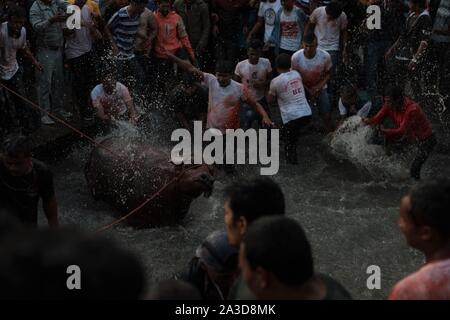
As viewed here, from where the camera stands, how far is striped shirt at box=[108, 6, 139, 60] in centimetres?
916

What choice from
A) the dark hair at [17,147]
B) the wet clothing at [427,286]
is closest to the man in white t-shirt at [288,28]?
the dark hair at [17,147]

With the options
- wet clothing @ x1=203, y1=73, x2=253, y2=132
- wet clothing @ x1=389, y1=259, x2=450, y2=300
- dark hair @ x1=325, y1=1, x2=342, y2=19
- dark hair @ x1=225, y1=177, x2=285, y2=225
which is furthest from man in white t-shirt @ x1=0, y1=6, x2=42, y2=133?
wet clothing @ x1=389, y1=259, x2=450, y2=300

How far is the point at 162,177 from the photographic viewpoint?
22.3ft

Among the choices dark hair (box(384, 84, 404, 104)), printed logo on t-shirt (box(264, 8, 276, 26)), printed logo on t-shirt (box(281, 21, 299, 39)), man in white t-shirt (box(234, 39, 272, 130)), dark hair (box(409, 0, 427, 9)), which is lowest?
dark hair (box(384, 84, 404, 104))

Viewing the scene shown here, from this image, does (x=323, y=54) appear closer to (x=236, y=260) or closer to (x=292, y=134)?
(x=292, y=134)

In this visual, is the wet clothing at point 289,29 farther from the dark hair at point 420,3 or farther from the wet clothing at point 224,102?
the wet clothing at point 224,102

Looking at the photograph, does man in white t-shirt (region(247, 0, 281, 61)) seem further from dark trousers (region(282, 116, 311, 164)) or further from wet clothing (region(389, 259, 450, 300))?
wet clothing (region(389, 259, 450, 300))

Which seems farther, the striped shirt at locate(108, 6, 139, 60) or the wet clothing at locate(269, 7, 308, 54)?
the wet clothing at locate(269, 7, 308, 54)

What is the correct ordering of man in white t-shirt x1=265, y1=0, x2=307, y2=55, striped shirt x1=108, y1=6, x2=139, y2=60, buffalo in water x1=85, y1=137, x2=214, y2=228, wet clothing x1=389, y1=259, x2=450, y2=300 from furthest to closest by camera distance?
man in white t-shirt x1=265, y1=0, x2=307, y2=55
striped shirt x1=108, y1=6, x2=139, y2=60
buffalo in water x1=85, y1=137, x2=214, y2=228
wet clothing x1=389, y1=259, x2=450, y2=300

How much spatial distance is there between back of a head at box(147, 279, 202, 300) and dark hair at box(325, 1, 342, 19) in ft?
23.7

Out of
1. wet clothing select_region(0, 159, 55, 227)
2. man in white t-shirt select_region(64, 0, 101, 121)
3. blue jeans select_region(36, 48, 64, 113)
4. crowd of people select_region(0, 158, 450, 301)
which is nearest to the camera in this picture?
crowd of people select_region(0, 158, 450, 301)

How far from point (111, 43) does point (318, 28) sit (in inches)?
109

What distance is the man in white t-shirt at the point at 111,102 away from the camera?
8289mm

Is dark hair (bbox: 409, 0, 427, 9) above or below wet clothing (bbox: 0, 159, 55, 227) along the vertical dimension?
above
